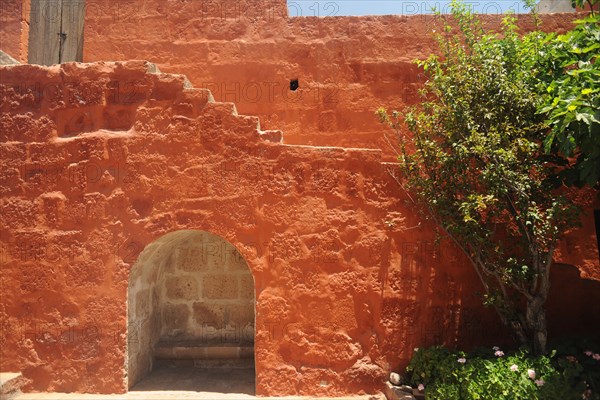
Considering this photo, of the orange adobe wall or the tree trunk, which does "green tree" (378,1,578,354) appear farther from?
the orange adobe wall

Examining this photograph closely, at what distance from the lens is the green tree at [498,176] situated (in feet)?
14.8

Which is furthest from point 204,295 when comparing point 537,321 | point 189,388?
point 537,321

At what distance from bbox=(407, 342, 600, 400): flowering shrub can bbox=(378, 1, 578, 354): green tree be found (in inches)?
14.9

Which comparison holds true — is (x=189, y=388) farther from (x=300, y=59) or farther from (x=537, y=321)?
(x=300, y=59)

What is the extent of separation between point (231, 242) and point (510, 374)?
298 centimetres

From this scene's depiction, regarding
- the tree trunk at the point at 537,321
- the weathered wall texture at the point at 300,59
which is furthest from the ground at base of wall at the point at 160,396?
the weathered wall texture at the point at 300,59

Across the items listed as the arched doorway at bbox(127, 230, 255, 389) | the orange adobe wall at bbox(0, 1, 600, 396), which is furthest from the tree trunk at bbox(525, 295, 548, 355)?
the arched doorway at bbox(127, 230, 255, 389)

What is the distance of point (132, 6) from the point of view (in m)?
6.74

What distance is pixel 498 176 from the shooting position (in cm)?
447

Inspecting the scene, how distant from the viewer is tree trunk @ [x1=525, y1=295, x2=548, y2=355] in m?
4.60

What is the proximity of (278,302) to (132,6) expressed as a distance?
4723 millimetres

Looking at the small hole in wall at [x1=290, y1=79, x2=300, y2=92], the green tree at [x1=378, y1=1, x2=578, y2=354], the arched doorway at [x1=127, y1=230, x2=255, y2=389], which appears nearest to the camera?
the green tree at [x1=378, y1=1, x2=578, y2=354]

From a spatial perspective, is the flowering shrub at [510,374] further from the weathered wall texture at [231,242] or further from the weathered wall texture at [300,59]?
the weathered wall texture at [300,59]

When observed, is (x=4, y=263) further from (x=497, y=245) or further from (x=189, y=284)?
(x=497, y=245)
